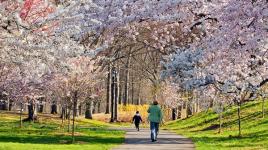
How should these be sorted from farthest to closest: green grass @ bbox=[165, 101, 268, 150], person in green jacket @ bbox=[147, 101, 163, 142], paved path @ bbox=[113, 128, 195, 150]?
person in green jacket @ bbox=[147, 101, 163, 142] < green grass @ bbox=[165, 101, 268, 150] < paved path @ bbox=[113, 128, 195, 150]

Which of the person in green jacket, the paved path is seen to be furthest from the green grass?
the person in green jacket

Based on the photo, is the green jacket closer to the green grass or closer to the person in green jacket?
the person in green jacket

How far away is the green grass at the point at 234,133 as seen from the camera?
21.9 m

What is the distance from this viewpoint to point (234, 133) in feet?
99.6

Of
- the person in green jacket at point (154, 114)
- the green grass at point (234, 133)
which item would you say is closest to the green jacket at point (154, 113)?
the person in green jacket at point (154, 114)

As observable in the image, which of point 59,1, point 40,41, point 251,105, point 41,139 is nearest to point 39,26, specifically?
point 40,41

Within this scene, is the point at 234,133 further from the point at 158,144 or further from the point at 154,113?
the point at 158,144

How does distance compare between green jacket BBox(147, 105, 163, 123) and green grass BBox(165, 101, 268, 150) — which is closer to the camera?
green grass BBox(165, 101, 268, 150)

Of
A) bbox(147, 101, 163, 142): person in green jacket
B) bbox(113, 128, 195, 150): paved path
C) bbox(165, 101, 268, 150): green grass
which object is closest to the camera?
bbox(113, 128, 195, 150): paved path

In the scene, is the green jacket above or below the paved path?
above

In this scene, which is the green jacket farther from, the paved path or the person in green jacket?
the paved path

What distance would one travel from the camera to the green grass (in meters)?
21.9

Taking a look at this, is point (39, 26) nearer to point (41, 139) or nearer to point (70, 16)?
point (70, 16)

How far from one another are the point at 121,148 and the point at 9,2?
12.5 m
